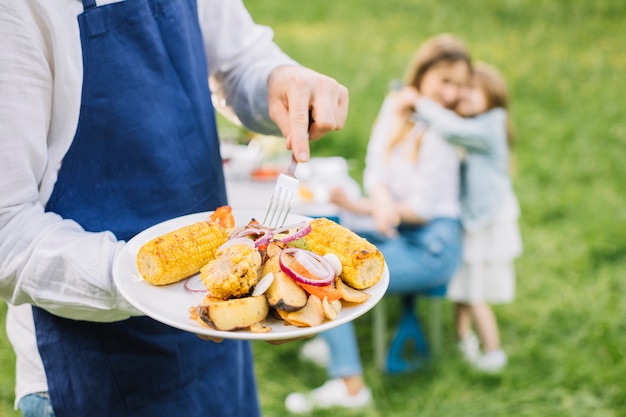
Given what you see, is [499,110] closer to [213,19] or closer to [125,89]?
[213,19]

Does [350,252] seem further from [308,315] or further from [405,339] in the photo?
[405,339]

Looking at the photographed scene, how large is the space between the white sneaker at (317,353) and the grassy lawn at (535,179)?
0.20 ft

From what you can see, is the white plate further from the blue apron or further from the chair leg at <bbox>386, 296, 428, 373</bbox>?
the chair leg at <bbox>386, 296, 428, 373</bbox>

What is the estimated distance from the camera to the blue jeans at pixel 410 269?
3.42m

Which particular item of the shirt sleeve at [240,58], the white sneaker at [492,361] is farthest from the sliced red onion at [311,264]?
the white sneaker at [492,361]

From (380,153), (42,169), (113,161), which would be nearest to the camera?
(42,169)

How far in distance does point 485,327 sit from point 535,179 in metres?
2.31

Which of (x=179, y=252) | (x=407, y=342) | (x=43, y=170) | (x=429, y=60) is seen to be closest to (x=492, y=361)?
(x=407, y=342)

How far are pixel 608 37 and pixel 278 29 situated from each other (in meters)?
4.28

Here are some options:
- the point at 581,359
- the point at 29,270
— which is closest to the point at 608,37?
the point at 581,359

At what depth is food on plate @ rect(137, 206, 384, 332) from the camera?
118 cm

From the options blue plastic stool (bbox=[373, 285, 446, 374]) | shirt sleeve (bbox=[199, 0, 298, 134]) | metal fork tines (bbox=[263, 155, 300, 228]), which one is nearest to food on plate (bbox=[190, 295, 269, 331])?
metal fork tines (bbox=[263, 155, 300, 228])

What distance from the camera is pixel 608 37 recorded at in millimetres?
8992

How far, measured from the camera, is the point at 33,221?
3.95ft
